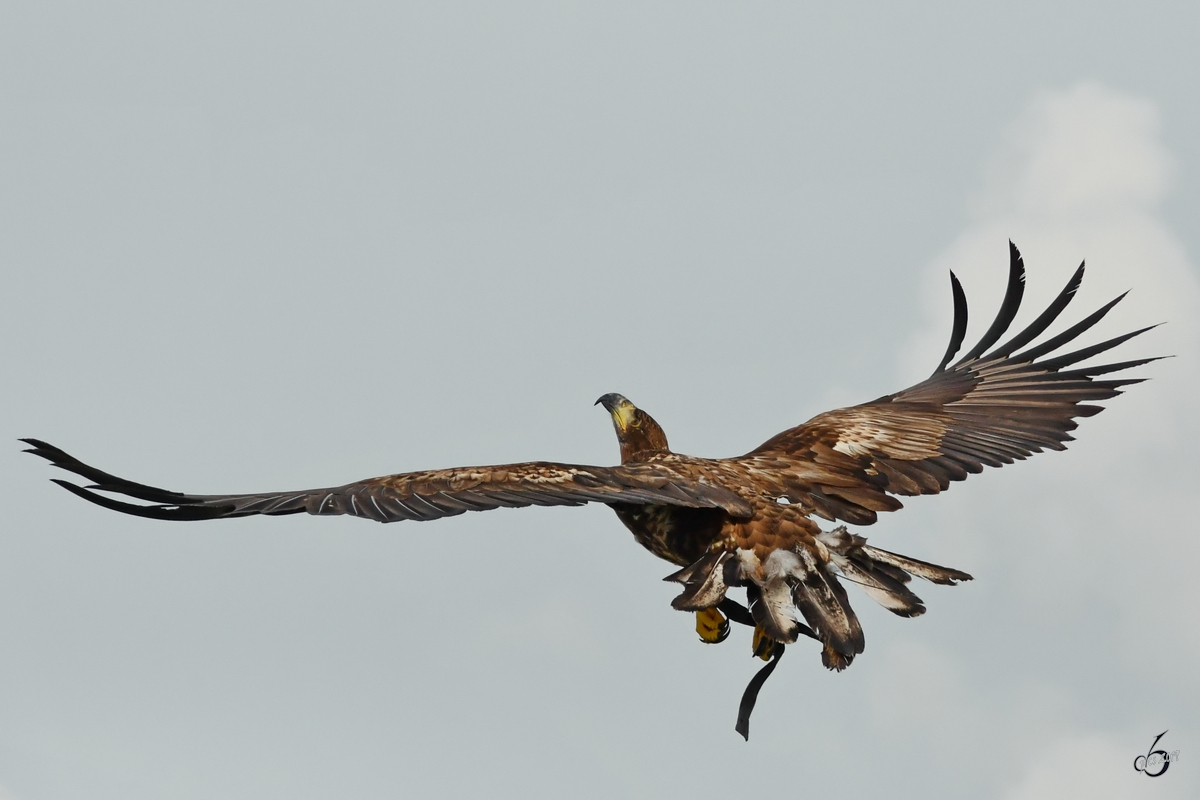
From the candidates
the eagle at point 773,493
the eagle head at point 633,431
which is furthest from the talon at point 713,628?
the eagle head at point 633,431

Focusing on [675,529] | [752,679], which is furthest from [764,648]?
[675,529]

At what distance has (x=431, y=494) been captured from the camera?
8984mm

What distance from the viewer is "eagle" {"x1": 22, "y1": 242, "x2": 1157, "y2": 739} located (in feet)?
29.3

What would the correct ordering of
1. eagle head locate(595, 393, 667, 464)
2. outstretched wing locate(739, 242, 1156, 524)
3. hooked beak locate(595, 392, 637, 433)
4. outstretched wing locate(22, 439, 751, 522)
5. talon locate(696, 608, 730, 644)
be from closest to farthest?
1. outstretched wing locate(22, 439, 751, 522)
2. talon locate(696, 608, 730, 644)
3. outstretched wing locate(739, 242, 1156, 524)
4. eagle head locate(595, 393, 667, 464)
5. hooked beak locate(595, 392, 637, 433)

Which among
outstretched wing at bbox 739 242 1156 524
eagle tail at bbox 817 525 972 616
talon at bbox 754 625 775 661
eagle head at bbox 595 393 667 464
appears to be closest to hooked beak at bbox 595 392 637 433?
eagle head at bbox 595 393 667 464

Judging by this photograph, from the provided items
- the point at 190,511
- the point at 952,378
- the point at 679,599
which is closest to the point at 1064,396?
the point at 952,378

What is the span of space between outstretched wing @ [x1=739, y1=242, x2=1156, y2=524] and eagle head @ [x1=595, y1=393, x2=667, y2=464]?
65 cm

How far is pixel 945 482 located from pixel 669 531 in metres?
2.08

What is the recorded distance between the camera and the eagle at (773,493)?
8.95m

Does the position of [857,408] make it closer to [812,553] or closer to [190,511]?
[812,553]

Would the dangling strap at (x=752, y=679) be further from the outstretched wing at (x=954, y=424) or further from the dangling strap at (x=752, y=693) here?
the outstretched wing at (x=954, y=424)

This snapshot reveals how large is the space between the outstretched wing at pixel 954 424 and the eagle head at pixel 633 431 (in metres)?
0.65

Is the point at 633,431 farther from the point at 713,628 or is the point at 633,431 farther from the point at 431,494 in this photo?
the point at 431,494

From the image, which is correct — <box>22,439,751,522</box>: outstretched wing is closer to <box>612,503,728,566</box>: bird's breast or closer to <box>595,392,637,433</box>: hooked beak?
<box>612,503,728,566</box>: bird's breast
